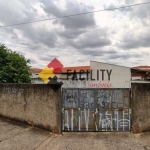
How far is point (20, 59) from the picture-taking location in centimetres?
1519

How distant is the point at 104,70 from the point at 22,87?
46.4 ft

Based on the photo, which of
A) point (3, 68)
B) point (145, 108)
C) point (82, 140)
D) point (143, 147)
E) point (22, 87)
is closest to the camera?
point (143, 147)

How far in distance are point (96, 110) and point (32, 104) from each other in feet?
7.78

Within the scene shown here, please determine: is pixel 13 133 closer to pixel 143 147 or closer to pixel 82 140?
pixel 82 140

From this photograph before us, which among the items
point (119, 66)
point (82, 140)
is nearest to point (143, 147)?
point (82, 140)

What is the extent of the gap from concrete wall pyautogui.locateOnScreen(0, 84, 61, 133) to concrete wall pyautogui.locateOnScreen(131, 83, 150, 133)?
8.29ft

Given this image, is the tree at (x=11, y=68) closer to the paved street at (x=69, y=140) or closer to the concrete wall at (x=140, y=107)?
the paved street at (x=69, y=140)

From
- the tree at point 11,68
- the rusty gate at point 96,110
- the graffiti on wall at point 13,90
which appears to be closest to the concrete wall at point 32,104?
the graffiti on wall at point 13,90

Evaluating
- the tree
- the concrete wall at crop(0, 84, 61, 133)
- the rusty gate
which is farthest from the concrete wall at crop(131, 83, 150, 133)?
the tree

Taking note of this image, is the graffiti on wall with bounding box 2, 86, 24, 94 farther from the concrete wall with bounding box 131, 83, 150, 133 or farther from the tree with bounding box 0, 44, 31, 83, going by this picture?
the tree with bounding box 0, 44, 31, 83

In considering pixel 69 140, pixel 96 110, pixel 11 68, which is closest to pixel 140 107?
pixel 96 110

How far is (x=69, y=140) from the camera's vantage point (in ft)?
18.3

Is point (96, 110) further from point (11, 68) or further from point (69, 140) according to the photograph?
point (11, 68)

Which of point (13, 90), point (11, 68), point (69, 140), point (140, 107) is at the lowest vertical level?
point (69, 140)
